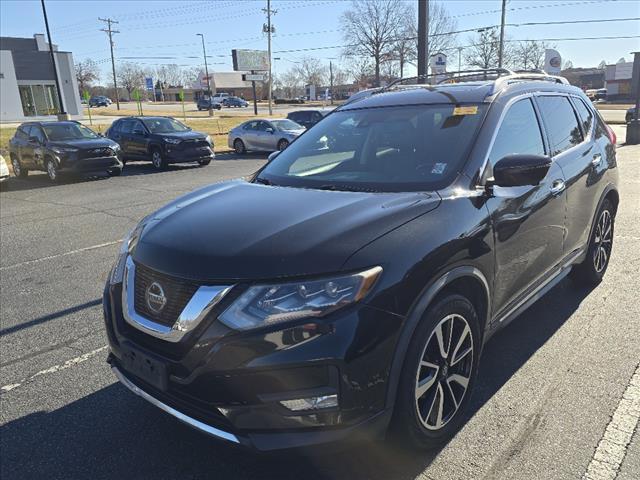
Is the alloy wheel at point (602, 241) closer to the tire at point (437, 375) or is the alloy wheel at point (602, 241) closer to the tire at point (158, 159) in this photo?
the tire at point (437, 375)

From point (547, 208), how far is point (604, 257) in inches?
77.2

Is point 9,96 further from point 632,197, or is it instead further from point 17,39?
point 632,197

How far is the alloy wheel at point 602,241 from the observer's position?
474 cm

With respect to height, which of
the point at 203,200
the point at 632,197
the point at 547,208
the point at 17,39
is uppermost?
the point at 17,39

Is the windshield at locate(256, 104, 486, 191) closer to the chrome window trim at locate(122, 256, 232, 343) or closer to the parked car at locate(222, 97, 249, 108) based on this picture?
the chrome window trim at locate(122, 256, 232, 343)

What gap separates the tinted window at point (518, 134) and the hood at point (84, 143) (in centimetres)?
1327

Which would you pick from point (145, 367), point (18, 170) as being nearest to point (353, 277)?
point (145, 367)

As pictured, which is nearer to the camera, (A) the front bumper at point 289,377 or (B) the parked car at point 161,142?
(A) the front bumper at point 289,377

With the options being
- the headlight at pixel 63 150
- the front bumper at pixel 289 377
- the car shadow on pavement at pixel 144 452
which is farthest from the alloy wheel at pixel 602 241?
the headlight at pixel 63 150

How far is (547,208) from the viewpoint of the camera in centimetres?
349

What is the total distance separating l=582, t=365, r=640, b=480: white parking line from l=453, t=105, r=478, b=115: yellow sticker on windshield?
6.43ft

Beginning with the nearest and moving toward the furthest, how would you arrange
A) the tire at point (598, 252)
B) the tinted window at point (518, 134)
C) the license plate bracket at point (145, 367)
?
the license plate bracket at point (145, 367) → the tinted window at point (518, 134) → the tire at point (598, 252)

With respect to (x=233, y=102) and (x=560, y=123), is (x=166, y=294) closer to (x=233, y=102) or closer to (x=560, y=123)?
(x=560, y=123)

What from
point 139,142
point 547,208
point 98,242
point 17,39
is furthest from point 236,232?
point 17,39
